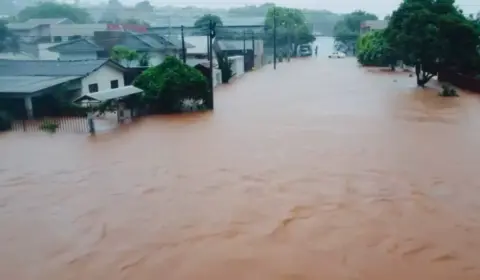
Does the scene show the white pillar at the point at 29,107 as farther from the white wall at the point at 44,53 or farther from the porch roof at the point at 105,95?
the white wall at the point at 44,53

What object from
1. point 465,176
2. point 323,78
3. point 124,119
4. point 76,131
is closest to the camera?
point 465,176

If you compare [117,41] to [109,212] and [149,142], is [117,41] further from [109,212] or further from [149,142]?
[109,212]

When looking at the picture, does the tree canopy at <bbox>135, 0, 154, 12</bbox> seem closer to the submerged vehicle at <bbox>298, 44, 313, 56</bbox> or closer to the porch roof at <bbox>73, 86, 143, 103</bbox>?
the submerged vehicle at <bbox>298, 44, 313, 56</bbox>

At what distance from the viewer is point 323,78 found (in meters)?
36.1

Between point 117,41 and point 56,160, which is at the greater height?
point 117,41

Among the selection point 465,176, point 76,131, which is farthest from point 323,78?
point 465,176

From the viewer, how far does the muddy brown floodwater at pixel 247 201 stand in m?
7.41

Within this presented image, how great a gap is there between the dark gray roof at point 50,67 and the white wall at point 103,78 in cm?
29

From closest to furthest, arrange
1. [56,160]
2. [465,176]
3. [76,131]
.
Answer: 1. [465,176]
2. [56,160]
3. [76,131]

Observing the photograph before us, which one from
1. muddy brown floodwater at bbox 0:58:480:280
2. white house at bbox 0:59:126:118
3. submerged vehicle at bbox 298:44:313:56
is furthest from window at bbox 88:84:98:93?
submerged vehicle at bbox 298:44:313:56

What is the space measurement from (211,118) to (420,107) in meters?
9.18

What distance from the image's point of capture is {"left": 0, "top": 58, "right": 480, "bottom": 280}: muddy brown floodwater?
7.41 metres

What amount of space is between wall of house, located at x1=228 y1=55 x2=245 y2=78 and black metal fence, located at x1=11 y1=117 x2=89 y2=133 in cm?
1979

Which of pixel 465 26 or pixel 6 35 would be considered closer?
pixel 465 26
